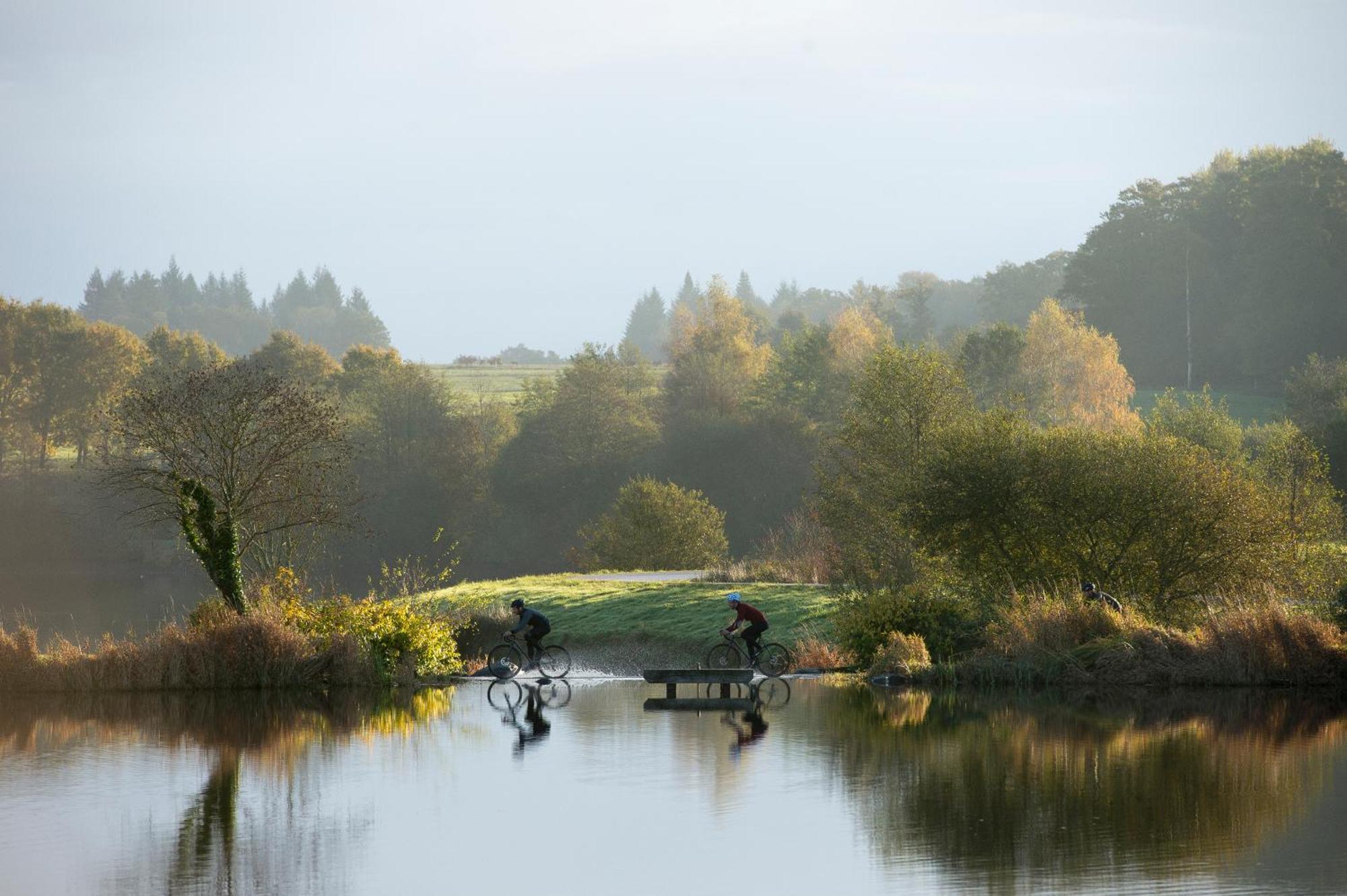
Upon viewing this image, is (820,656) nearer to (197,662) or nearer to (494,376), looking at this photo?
(197,662)

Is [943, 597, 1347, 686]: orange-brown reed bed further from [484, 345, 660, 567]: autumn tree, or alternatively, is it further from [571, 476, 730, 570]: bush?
[484, 345, 660, 567]: autumn tree

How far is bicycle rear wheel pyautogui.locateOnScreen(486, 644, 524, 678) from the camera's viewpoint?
23688 mm

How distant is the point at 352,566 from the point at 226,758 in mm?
61023

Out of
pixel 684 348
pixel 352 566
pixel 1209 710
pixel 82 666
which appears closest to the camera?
pixel 1209 710

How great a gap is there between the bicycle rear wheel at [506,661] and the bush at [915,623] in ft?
18.1

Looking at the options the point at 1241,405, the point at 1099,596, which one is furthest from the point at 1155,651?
the point at 1241,405

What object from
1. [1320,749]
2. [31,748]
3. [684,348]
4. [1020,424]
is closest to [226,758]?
[31,748]

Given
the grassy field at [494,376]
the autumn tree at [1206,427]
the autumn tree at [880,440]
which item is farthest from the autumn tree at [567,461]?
the autumn tree at [880,440]

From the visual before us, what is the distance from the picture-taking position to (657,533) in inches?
1946

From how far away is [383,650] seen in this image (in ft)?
73.5

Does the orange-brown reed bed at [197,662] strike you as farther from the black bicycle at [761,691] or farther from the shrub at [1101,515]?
the shrub at [1101,515]

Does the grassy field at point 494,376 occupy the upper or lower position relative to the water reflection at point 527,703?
upper

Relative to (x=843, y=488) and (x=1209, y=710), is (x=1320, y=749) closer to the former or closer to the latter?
(x=1209, y=710)

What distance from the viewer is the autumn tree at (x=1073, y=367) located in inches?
2987
